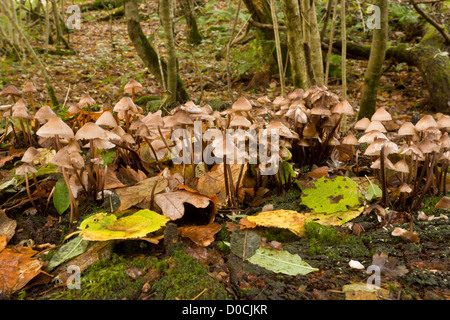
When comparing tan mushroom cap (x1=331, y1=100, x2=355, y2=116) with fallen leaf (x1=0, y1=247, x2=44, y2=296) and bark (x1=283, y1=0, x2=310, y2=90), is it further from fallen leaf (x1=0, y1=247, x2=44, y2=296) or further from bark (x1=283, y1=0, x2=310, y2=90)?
fallen leaf (x1=0, y1=247, x2=44, y2=296)

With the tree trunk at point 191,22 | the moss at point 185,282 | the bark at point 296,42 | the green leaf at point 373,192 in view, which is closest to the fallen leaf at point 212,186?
the moss at point 185,282

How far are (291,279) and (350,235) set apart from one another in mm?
557

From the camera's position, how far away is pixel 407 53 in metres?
6.77

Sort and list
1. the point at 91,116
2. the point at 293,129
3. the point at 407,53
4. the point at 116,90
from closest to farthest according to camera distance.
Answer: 1. the point at 293,129
2. the point at 91,116
3. the point at 407,53
4. the point at 116,90

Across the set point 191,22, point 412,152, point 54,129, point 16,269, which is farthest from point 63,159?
point 191,22

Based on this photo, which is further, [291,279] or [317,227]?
[317,227]

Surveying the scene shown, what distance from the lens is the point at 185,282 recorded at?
1457 mm

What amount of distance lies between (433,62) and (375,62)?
8.35 ft

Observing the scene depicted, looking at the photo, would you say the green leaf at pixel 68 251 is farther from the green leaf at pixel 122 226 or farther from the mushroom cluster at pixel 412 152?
the mushroom cluster at pixel 412 152

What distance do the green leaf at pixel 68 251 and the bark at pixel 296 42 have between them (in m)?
2.67

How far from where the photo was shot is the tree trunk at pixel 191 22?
11.0 metres

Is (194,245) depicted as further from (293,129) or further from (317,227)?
(293,129)

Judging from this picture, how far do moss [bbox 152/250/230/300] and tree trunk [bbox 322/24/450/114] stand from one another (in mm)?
5883
